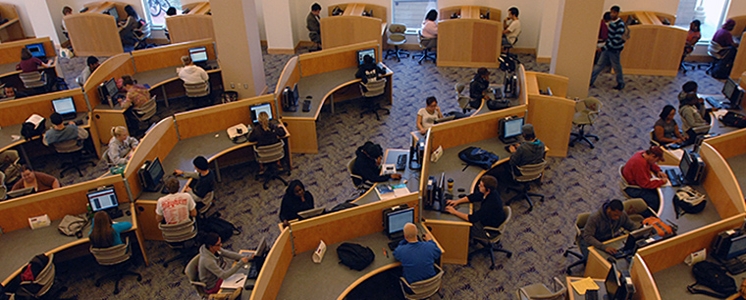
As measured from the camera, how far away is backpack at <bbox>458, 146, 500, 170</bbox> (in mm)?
6633

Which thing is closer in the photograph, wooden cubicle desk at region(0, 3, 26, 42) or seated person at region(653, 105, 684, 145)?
seated person at region(653, 105, 684, 145)

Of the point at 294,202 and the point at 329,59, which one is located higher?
the point at 329,59

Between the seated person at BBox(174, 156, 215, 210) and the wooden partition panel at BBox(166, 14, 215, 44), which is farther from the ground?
the wooden partition panel at BBox(166, 14, 215, 44)

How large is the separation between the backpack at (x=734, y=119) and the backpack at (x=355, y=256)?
5.57m

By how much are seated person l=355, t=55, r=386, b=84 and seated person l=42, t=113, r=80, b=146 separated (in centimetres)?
440

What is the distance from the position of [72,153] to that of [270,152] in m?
3.30

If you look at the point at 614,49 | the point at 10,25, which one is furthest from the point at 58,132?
the point at 614,49

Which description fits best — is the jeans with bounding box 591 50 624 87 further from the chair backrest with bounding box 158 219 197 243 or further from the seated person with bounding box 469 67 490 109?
the chair backrest with bounding box 158 219 197 243

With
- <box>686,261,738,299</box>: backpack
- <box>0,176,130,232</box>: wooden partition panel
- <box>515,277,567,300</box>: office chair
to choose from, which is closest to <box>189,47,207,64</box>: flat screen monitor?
<box>0,176,130,232</box>: wooden partition panel

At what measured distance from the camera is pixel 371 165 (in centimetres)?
635

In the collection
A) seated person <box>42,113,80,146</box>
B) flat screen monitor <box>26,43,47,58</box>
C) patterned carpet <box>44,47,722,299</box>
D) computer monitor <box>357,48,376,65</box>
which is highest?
flat screen monitor <box>26,43,47,58</box>

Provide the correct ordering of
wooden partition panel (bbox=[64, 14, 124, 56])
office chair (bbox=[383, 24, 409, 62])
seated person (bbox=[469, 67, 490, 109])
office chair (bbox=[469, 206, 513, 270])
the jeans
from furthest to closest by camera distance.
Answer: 1. wooden partition panel (bbox=[64, 14, 124, 56])
2. office chair (bbox=[383, 24, 409, 62])
3. the jeans
4. seated person (bbox=[469, 67, 490, 109])
5. office chair (bbox=[469, 206, 513, 270])

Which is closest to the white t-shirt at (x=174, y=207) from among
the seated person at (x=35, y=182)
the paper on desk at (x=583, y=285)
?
the seated person at (x=35, y=182)

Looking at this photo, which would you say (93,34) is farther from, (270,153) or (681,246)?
Answer: (681,246)
